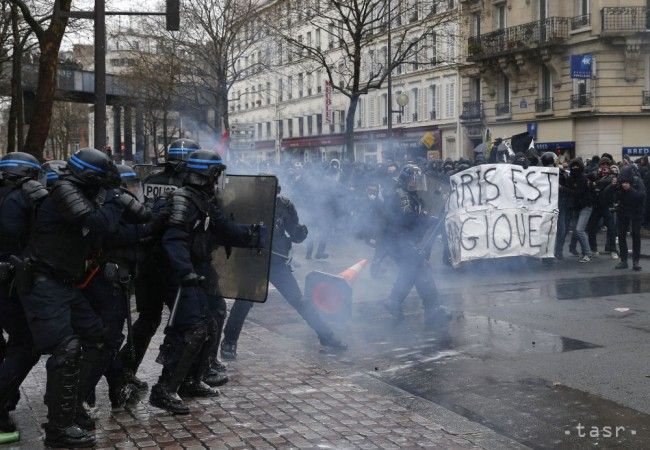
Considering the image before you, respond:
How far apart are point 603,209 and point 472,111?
97.0 ft

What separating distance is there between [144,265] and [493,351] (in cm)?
337

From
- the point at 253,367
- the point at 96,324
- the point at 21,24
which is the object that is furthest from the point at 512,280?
the point at 21,24

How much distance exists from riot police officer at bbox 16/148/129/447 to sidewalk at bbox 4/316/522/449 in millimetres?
338

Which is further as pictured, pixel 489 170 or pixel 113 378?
pixel 489 170

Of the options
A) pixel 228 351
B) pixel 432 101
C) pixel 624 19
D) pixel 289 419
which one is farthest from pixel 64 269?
pixel 432 101

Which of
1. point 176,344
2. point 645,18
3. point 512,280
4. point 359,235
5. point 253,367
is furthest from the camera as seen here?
point 645,18

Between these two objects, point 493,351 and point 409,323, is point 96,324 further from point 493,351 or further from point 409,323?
point 409,323

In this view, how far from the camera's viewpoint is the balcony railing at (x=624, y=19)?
116ft

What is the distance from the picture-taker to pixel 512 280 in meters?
13.1

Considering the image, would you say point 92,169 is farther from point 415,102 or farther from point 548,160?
point 415,102

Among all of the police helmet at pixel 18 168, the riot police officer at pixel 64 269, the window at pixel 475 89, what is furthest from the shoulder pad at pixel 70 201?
the window at pixel 475 89

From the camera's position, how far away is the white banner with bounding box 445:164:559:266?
13.5 meters

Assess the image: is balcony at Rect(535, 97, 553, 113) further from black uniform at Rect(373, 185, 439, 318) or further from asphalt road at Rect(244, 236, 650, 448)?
black uniform at Rect(373, 185, 439, 318)

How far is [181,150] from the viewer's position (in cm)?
725
